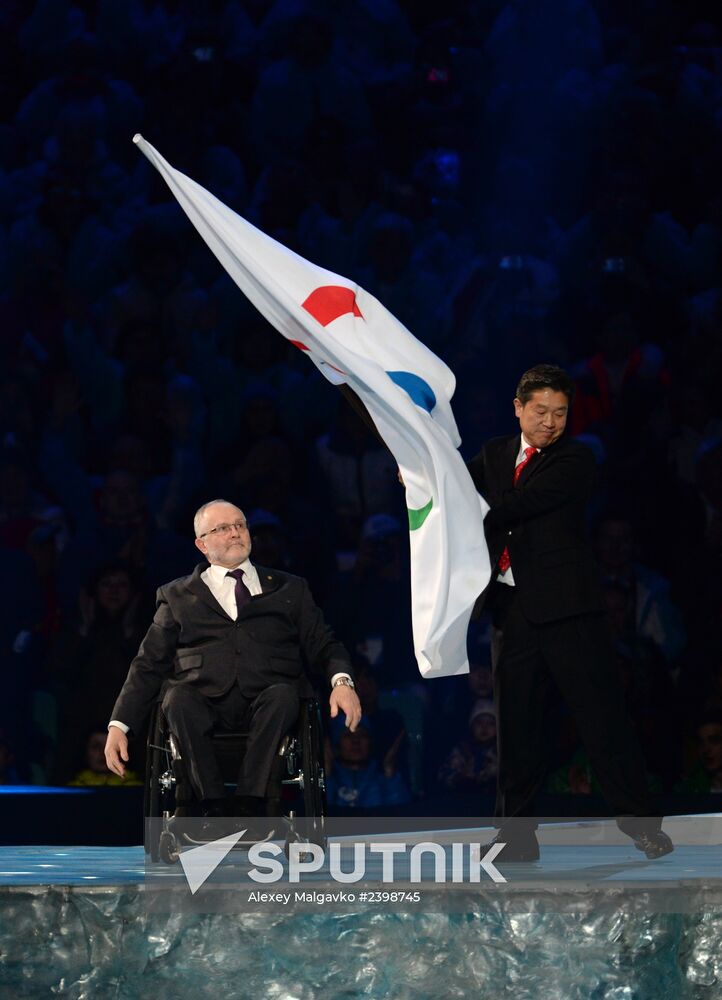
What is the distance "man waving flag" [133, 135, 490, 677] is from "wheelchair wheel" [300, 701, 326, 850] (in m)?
0.27

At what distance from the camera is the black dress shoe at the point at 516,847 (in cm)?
308

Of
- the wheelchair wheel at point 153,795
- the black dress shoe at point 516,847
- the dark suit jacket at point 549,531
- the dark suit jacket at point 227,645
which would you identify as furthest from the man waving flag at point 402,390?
the wheelchair wheel at point 153,795

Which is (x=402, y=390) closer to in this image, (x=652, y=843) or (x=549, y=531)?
(x=549, y=531)

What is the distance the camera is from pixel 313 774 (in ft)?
9.95

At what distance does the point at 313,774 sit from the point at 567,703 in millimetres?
568

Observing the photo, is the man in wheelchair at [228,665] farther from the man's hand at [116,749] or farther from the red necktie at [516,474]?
the red necktie at [516,474]

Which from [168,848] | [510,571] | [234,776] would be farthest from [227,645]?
[510,571]

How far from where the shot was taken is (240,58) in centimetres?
668

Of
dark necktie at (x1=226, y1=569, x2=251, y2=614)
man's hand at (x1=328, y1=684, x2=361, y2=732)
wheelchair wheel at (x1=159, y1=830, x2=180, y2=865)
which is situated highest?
dark necktie at (x1=226, y1=569, x2=251, y2=614)

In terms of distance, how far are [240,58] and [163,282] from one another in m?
1.16

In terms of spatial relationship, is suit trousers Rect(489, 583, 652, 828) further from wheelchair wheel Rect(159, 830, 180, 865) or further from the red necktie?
wheelchair wheel Rect(159, 830, 180, 865)

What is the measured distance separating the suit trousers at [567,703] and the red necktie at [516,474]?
0.09 metres

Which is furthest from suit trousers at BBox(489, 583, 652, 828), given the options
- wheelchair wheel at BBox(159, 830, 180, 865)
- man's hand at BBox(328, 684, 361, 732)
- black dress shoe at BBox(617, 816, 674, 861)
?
wheelchair wheel at BBox(159, 830, 180, 865)

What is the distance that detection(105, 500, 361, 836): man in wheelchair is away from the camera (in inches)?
120
